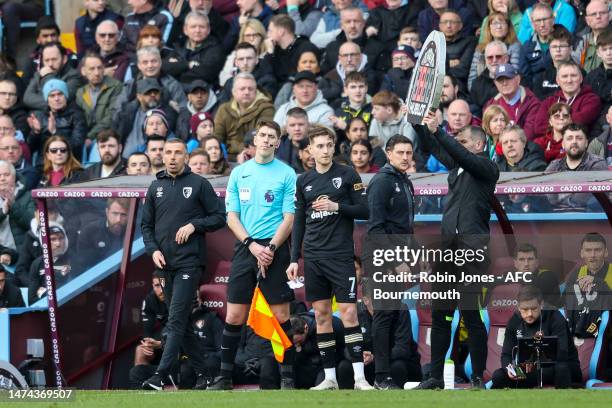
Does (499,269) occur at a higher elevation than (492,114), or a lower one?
lower

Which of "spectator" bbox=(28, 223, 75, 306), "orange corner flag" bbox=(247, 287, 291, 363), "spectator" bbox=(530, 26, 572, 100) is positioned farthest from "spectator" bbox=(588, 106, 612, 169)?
"spectator" bbox=(28, 223, 75, 306)

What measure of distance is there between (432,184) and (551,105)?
242 centimetres

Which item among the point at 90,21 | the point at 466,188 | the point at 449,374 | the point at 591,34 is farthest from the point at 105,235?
the point at 90,21

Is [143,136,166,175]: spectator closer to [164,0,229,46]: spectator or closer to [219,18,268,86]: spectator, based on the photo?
[219,18,268,86]: spectator

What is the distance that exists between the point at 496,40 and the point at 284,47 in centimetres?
271

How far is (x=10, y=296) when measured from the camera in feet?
51.2

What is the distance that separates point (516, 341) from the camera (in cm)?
1295

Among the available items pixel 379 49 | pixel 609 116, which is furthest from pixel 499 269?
pixel 379 49

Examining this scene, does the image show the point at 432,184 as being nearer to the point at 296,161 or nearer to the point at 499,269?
the point at 499,269

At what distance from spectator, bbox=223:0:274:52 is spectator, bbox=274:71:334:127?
2.38m

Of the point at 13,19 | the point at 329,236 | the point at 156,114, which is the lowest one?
the point at 329,236

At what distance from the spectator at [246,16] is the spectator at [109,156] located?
8.32 feet

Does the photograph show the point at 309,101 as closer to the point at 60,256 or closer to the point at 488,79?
the point at 488,79

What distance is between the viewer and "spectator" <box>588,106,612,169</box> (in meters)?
15.0
